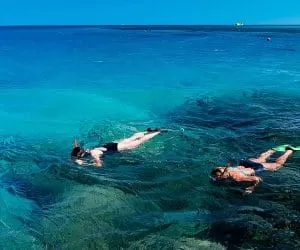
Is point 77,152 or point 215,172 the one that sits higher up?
point 215,172

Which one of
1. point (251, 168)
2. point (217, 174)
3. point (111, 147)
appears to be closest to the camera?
point (217, 174)

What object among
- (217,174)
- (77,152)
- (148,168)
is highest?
(217,174)

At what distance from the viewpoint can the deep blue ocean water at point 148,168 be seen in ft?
36.6

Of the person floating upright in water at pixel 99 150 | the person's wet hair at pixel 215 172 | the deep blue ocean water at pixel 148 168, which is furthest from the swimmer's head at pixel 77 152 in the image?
the person's wet hair at pixel 215 172

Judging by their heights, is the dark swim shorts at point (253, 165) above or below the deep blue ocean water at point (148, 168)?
above

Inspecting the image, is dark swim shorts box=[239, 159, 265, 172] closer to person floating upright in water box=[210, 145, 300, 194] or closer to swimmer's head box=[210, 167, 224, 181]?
person floating upright in water box=[210, 145, 300, 194]

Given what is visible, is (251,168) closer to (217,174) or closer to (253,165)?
(253,165)

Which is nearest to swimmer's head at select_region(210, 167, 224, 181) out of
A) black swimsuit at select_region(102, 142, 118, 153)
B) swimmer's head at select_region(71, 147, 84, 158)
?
black swimsuit at select_region(102, 142, 118, 153)

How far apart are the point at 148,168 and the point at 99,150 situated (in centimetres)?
212

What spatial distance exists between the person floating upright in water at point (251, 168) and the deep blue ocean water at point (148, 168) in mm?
269

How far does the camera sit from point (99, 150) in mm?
15969

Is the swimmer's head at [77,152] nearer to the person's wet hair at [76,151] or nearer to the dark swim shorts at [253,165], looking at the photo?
the person's wet hair at [76,151]

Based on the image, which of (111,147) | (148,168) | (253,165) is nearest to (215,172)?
(253,165)

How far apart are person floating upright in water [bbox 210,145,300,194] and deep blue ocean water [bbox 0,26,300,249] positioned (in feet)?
0.88
